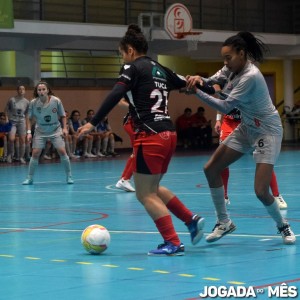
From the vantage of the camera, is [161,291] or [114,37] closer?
[161,291]

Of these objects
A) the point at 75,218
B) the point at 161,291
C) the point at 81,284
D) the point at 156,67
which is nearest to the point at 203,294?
the point at 161,291

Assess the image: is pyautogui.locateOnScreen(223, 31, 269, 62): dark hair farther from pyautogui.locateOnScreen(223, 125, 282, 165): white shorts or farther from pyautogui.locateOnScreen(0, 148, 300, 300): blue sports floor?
pyautogui.locateOnScreen(0, 148, 300, 300): blue sports floor

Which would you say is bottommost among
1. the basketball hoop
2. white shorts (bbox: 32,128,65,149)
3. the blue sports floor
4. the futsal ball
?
the blue sports floor

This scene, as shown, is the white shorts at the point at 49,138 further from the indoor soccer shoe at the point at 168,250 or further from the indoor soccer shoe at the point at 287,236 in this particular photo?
the indoor soccer shoe at the point at 168,250

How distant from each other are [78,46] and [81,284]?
25802 mm

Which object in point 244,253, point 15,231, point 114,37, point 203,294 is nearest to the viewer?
point 203,294

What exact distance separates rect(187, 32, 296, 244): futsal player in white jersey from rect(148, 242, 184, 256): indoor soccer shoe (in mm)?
922

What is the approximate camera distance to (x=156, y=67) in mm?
8992

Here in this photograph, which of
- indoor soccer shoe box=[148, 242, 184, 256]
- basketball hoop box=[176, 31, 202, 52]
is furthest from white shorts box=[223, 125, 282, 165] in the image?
basketball hoop box=[176, 31, 202, 52]

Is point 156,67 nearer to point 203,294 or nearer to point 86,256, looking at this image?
point 86,256

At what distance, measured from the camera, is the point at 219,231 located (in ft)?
31.9

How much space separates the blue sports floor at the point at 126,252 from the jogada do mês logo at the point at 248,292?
0.07 ft

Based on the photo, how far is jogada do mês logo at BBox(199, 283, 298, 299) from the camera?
665cm

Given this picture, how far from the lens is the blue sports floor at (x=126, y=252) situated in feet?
23.6
